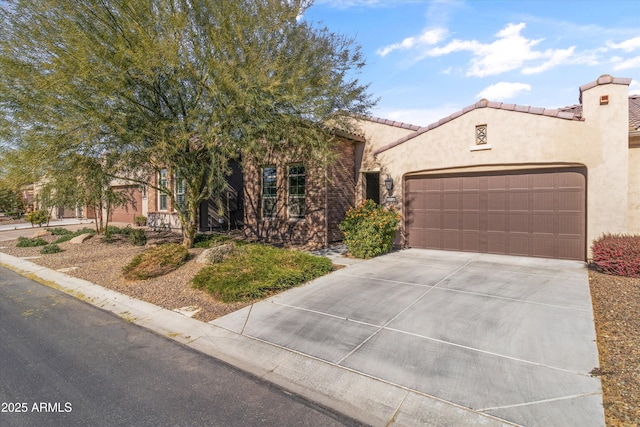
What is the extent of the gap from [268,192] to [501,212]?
8616 mm

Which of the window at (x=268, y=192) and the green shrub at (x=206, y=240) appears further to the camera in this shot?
the window at (x=268, y=192)

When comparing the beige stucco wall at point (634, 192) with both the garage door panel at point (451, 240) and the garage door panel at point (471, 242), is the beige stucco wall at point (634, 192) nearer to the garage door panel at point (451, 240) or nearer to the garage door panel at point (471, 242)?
the garage door panel at point (471, 242)

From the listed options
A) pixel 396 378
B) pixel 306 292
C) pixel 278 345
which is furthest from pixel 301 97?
pixel 396 378

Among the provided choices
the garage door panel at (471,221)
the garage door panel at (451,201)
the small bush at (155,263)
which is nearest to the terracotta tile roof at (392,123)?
the garage door panel at (451,201)

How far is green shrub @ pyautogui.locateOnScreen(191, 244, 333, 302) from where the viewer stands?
657 cm

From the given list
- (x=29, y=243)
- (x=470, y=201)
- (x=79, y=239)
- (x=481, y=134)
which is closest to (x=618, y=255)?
(x=470, y=201)

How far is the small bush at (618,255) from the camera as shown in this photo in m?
7.21

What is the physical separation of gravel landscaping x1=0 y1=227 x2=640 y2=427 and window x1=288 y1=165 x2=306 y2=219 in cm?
420

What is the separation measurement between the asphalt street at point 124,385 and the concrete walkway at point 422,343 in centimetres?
28

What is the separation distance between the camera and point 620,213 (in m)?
8.27

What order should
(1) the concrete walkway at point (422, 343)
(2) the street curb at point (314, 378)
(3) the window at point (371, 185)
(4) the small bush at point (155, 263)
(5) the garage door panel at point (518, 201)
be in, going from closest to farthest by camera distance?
(2) the street curb at point (314, 378) → (1) the concrete walkway at point (422, 343) → (4) the small bush at point (155, 263) → (5) the garage door panel at point (518, 201) → (3) the window at point (371, 185)

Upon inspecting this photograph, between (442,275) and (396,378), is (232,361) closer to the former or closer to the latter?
(396,378)

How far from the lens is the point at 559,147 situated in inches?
352

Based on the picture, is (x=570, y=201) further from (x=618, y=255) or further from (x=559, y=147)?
(x=618, y=255)
